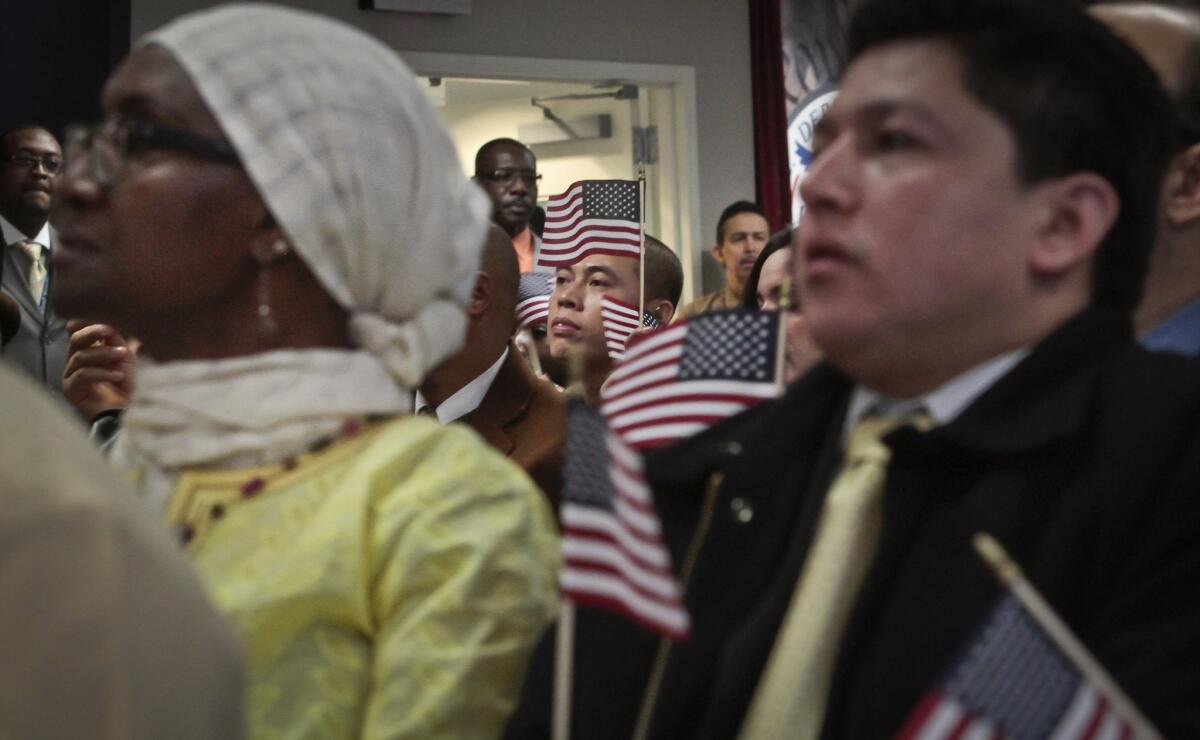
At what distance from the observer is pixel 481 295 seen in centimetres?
297

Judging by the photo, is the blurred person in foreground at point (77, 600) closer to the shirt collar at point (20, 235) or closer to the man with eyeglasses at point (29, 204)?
the man with eyeglasses at point (29, 204)

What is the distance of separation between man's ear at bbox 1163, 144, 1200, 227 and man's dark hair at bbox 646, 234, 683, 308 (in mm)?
2448

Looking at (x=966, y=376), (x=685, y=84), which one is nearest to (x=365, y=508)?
(x=966, y=376)

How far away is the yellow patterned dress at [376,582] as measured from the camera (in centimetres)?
129

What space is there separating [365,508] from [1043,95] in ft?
2.30

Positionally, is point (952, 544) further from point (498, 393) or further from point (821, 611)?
point (498, 393)

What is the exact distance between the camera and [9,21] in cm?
518

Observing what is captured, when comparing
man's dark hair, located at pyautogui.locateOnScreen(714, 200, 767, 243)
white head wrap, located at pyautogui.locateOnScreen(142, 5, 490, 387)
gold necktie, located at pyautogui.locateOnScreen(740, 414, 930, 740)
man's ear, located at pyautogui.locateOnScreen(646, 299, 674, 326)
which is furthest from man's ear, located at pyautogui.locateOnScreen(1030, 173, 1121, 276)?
man's dark hair, located at pyautogui.locateOnScreen(714, 200, 767, 243)

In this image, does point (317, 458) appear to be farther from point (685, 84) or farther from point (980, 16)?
point (685, 84)

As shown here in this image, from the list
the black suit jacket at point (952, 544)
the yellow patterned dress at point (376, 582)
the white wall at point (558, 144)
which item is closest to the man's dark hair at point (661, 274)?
the yellow patterned dress at point (376, 582)

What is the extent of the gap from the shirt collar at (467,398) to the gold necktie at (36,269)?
8.42 ft

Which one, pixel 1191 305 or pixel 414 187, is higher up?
pixel 414 187

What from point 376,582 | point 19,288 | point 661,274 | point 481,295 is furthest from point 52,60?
point 376,582

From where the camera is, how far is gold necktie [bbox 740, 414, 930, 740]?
1.15 m
